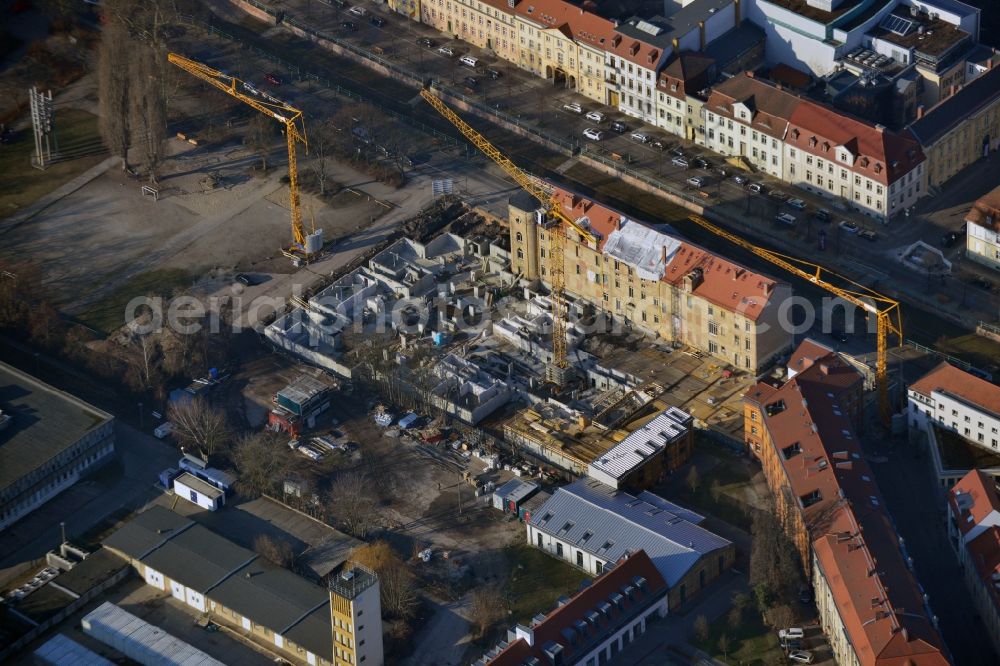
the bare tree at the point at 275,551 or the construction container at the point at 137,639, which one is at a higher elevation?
the bare tree at the point at 275,551

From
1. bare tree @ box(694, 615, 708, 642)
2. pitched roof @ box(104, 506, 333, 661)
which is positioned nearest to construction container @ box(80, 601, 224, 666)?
pitched roof @ box(104, 506, 333, 661)

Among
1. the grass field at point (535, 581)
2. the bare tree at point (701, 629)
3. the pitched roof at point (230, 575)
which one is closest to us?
the bare tree at point (701, 629)

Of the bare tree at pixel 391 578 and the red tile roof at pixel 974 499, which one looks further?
the red tile roof at pixel 974 499

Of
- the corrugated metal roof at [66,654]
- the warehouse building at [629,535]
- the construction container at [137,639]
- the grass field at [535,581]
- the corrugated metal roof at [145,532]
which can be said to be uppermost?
the warehouse building at [629,535]

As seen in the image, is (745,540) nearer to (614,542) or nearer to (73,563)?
(614,542)

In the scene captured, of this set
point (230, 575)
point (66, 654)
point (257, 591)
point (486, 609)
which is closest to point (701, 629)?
point (486, 609)

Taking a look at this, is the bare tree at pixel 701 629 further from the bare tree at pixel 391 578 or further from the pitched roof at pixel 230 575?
the pitched roof at pixel 230 575

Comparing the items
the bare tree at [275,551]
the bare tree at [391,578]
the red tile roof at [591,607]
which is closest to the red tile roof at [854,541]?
the red tile roof at [591,607]
